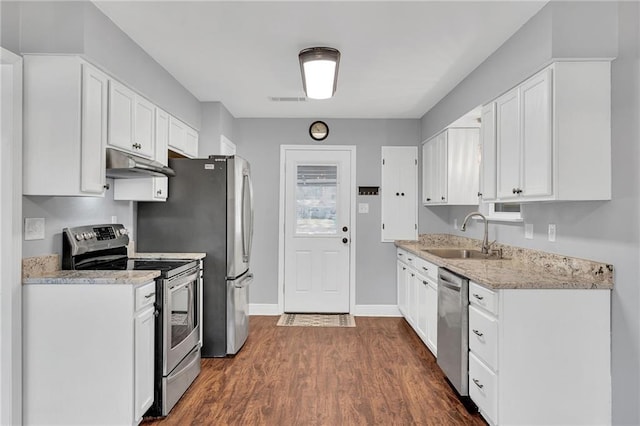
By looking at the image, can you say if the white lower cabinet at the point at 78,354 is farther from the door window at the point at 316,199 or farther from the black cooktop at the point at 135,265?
the door window at the point at 316,199

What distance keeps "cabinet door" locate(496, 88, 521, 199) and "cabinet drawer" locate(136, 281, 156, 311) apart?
2.44 metres

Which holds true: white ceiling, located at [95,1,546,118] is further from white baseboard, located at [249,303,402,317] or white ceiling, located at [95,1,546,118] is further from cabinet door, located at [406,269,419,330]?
white baseboard, located at [249,303,402,317]

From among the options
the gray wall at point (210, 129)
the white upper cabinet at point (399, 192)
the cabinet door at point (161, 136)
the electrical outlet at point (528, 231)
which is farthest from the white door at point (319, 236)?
the electrical outlet at point (528, 231)

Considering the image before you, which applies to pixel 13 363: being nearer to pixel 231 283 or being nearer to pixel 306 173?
pixel 231 283

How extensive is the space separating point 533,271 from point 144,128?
9.91ft

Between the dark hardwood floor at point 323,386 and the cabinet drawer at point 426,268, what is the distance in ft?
2.56

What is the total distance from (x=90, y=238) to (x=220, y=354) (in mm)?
1593

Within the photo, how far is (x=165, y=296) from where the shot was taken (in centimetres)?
Result: 261

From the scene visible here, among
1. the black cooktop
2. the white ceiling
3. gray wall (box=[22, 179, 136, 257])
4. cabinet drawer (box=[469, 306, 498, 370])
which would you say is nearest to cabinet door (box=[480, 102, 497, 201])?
the white ceiling

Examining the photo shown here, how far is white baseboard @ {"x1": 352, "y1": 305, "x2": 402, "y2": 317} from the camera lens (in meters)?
5.10

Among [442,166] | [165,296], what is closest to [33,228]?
[165,296]

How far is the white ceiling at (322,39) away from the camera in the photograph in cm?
241

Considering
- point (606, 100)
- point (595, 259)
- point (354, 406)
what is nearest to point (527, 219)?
point (595, 259)

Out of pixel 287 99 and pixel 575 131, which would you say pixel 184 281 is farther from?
pixel 575 131
